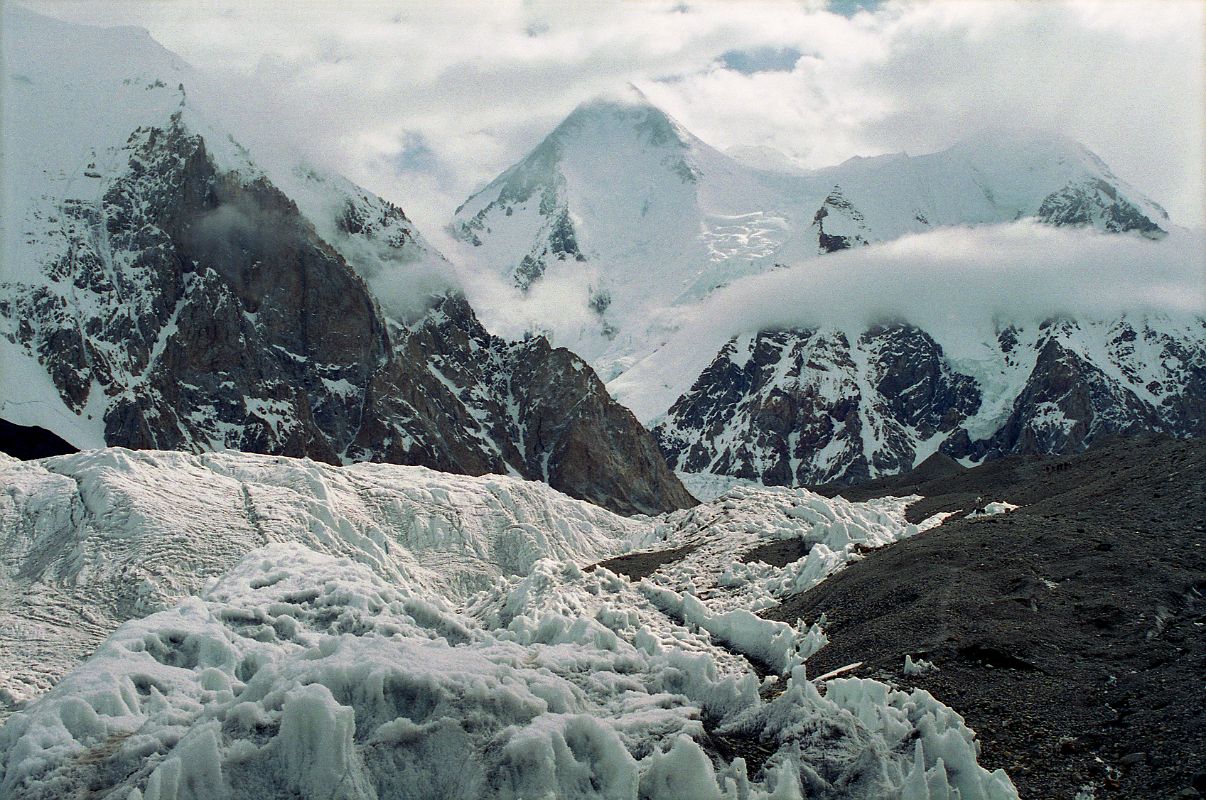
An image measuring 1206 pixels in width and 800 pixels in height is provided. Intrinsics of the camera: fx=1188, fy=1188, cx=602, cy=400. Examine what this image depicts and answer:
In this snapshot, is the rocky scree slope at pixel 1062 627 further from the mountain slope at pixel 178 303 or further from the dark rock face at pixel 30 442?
the mountain slope at pixel 178 303

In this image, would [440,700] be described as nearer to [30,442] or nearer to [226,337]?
[30,442]

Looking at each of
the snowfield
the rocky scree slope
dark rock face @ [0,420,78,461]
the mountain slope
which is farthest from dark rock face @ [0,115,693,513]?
the rocky scree slope

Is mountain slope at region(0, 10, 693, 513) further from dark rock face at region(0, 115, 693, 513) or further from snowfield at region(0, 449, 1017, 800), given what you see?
snowfield at region(0, 449, 1017, 800)

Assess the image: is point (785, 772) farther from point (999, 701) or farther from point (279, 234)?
point (279, 234)

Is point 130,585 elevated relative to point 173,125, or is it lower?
lower

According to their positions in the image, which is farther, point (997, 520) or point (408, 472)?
point (408, 472)

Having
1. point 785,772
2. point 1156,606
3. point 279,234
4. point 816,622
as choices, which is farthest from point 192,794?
point 279,234

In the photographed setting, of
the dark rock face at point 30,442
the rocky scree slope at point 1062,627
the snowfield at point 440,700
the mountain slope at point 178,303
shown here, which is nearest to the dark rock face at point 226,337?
the mountain slope at point 178,303
